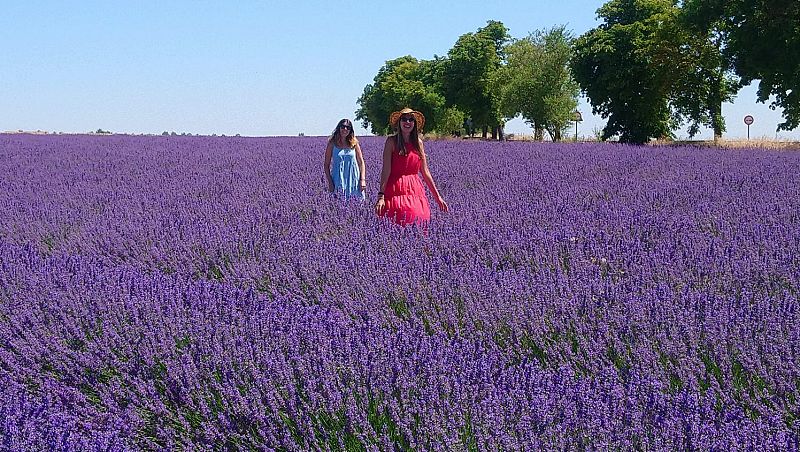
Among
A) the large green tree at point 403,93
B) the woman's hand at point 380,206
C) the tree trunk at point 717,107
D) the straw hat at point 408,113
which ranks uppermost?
the large green tree at point 403,93

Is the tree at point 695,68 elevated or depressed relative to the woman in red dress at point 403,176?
elevated

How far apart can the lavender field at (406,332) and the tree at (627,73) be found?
647 inches

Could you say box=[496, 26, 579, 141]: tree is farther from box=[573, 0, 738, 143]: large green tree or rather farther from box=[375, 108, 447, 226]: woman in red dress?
box=[375, 108, 447, 226]: woman in red dress

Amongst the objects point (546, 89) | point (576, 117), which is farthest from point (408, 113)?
point (576, 117)

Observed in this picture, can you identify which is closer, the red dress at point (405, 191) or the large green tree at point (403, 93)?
the red dress at point (405, 191)

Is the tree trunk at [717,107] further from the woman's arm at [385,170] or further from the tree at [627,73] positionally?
the woman's arm at [385,170]

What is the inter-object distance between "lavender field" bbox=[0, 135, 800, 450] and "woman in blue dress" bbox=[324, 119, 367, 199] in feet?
2.26

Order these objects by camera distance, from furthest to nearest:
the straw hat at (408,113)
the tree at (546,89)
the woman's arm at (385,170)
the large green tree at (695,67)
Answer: the tree at (546,89) < the large green tree at (695,67) < the woman's arm at (385,170) < the straw hat at (408,113)

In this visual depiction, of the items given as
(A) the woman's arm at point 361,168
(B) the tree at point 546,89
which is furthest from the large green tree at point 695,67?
(A) the woman's arm at point 361,168

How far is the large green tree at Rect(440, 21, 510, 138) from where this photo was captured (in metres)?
36.2

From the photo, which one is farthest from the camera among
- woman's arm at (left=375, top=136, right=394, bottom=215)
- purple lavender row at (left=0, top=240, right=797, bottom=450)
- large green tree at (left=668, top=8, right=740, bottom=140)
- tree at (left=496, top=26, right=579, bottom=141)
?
tree at (left=496, top=26, right=579, bottom=141)

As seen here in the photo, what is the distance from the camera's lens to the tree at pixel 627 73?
65.0ft

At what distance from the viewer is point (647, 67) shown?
19234 mm

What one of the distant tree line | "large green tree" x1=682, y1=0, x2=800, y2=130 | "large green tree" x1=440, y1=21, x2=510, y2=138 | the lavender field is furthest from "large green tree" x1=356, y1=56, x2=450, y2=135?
the lavender field
